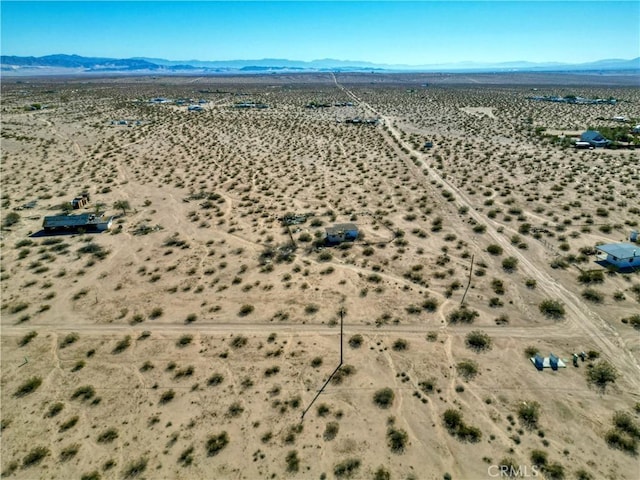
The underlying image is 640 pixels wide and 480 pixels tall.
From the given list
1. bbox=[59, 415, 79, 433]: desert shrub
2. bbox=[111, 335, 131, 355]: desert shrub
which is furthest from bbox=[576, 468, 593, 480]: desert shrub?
bbox=[111, 335, 131, 355]: desert shrub

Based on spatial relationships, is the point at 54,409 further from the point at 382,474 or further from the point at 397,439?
the point at 397,439

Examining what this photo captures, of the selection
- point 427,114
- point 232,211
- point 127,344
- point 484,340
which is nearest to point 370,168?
point 232,211

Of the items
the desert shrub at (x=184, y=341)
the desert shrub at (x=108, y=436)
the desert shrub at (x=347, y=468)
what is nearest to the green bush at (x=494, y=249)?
the desert shrub at (x=347, y=468)

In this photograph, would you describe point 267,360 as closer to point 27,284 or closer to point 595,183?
point 27,284

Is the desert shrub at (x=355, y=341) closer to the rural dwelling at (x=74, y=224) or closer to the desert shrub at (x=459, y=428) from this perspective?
the desert shrub at (x=459, y=428)

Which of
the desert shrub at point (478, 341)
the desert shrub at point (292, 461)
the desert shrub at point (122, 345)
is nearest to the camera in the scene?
the desert shrub at point (292, 461)

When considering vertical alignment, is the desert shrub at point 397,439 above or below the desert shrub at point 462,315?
below

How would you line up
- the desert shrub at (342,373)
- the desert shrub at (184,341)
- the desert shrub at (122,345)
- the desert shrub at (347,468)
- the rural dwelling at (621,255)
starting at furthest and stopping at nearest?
the rural dwelling at (621,255)
the desert shrub at (184,341)
the desert shrub at (122,345)
the desert shrub at (342,373)
the desert shrub at (347,468)

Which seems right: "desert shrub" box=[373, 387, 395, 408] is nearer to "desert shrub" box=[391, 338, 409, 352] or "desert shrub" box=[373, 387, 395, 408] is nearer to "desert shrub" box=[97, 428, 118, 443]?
"desert shrub" box=[391, 338, 409, 352]
